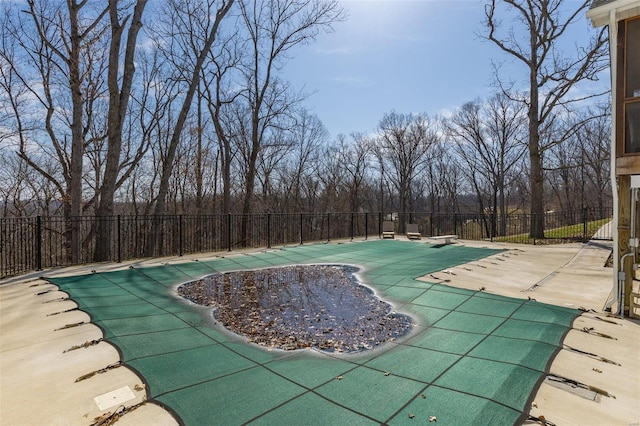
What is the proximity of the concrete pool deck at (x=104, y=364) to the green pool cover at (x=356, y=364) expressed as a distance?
14 cm

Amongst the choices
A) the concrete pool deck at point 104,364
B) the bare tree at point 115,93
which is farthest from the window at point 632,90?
the bare tree at point 115,93

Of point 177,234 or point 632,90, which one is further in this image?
point 177,234

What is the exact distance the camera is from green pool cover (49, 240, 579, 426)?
2.31 meters

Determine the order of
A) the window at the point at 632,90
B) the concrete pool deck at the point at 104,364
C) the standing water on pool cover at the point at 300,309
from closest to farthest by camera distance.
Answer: the concrete pool deck at the point at 104,364
the standing water on pool cover at the point at 300,309
the window at the point at 632,90

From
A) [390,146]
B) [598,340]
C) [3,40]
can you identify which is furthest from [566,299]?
[390,146]

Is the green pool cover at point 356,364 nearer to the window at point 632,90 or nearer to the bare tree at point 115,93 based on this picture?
the window at point 632,90

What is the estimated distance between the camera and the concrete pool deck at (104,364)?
7.55ft

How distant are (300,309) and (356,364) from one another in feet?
6.50

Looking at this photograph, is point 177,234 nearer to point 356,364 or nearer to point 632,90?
point 356,364

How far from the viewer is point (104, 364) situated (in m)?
3.01

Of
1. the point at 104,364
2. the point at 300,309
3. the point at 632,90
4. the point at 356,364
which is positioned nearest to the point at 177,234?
the point at 300,309

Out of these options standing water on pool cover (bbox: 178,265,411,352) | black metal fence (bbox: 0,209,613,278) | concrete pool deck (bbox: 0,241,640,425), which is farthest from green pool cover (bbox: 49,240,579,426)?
black metal fence (bbox: 0,209,613,278)

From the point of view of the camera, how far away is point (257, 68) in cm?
1680

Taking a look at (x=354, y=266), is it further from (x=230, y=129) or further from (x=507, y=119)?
(x=507, y=119)
